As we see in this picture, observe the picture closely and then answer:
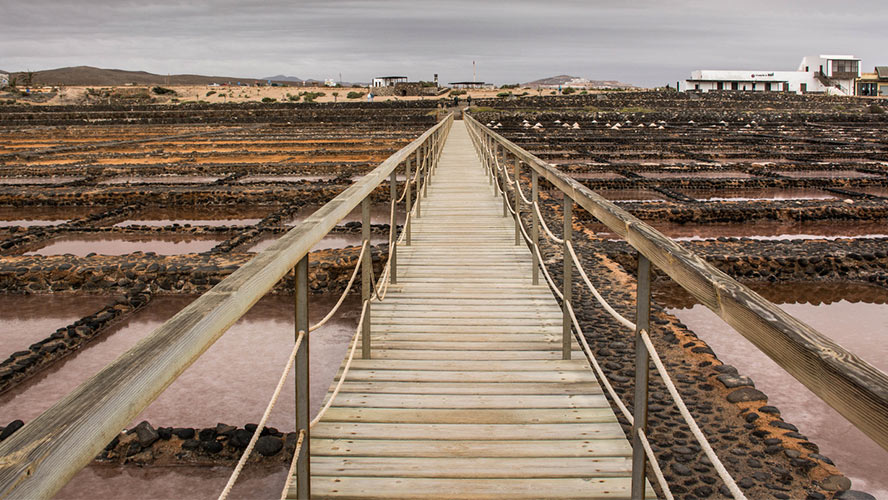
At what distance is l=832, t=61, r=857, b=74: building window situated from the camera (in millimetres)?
70938

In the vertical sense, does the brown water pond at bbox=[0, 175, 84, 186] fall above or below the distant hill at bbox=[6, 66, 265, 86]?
below

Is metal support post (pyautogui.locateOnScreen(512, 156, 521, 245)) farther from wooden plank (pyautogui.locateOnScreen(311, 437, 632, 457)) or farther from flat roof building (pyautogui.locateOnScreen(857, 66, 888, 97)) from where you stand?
flat roof building (pyautogui.locateOnScreen(857, 66, 888, 97))

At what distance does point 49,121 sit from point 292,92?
3122 cm

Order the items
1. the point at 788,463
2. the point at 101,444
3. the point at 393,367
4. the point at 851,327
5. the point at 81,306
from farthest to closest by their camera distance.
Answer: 1. the point at 81,306
2. the point at 851,327
3. the point at 393,367
4. the point at 788,463
5. the point at 101,444

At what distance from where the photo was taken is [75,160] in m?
20.0

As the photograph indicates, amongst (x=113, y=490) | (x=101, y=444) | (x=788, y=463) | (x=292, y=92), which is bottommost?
(x=113, y=490)

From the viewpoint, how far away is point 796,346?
1085mm

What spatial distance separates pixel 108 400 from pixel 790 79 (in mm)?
83255

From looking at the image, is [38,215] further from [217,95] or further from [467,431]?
[217,95]

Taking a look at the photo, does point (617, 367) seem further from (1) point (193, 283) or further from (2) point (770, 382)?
(1) point (193, 283)

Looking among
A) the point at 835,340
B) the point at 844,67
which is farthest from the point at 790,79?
the point at 835,340

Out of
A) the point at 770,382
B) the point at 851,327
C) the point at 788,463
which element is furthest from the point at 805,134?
the point at 788,463

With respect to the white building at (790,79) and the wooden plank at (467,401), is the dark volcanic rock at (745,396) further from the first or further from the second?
the white building at (790,79)

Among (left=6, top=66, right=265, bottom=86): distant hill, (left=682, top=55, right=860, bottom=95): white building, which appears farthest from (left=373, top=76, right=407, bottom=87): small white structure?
(left=6, top=66, right=265, bottom=86): distant hill
